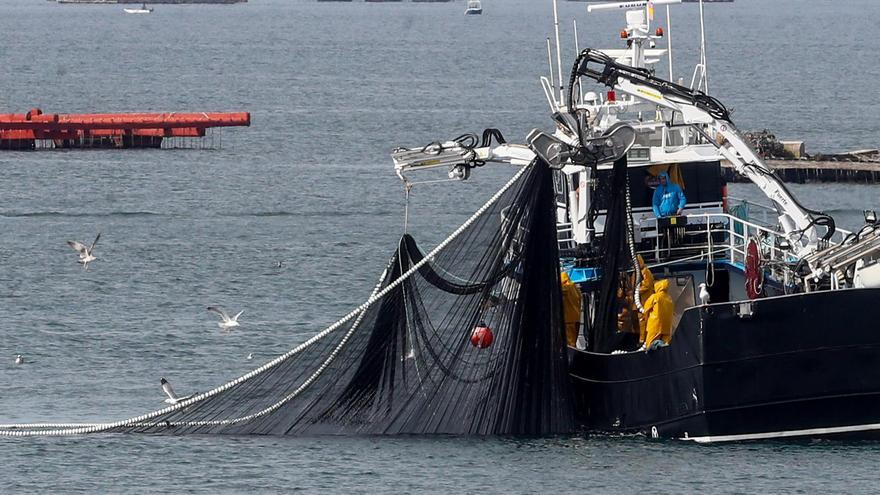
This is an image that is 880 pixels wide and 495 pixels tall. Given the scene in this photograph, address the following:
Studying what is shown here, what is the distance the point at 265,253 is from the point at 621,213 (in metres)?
27.7

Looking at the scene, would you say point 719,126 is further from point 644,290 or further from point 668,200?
point 644,290

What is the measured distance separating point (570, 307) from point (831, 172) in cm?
4101

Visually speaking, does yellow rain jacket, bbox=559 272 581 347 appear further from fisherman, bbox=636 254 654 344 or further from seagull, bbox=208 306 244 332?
seagull, bbox=208 306 244 332

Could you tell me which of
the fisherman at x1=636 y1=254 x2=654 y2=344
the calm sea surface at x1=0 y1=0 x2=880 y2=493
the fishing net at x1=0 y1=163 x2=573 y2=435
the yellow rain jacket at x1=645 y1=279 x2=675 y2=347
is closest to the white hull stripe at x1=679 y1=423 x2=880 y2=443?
the calm sea surface at x1=0 y1=0 x2=880 y2=493

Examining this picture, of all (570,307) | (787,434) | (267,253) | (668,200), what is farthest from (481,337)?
(267,253)

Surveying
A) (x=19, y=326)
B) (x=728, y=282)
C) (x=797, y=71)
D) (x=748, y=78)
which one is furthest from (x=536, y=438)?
(x=797, y=71)

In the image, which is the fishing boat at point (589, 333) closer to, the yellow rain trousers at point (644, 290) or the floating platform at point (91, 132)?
the yellow rain trousers at point (644, 290)

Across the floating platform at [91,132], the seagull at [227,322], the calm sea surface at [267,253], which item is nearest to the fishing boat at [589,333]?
the calm sea surface at [267,253]

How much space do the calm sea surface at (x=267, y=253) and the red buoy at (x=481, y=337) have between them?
164cm

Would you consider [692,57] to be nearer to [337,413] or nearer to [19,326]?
[19,326]

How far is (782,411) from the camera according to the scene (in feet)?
81.3

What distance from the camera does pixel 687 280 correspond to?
27.7m

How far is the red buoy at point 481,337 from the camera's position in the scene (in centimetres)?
2523

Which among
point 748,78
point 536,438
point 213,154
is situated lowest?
point 536,438
